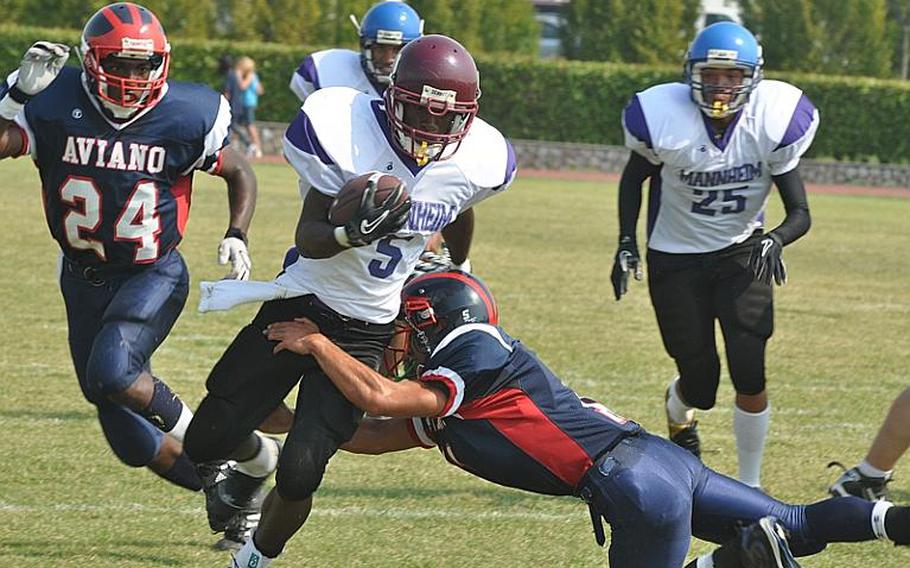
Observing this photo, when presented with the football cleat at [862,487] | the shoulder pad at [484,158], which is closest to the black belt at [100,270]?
the shoulder pad at [484,158]

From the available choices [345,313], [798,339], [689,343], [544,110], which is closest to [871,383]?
[798,339]

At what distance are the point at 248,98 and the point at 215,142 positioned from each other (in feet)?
53.4

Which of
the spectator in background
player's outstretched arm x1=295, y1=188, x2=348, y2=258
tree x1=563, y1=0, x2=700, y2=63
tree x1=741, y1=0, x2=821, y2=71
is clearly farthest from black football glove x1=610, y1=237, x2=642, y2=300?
tree x1=741, y1=0, x2=821, y2=71

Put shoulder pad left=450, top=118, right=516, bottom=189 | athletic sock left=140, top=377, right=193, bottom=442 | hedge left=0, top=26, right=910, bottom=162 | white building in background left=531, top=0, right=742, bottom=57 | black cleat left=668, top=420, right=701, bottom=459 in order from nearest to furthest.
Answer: shoulder pad left=450, top=118, right=516, bottom=189
athletic sock left=140, top=377, right=193, bottom=442
black cleat left=668, top=420, right=701, bottom=459
hedge left=0, top=26, right=910, bottom=162
white building in background left=531, top=0, right=742, bottom=57

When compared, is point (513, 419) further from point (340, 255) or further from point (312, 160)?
point (312, 160)

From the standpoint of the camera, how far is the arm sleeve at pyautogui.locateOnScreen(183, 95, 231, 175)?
4.50m

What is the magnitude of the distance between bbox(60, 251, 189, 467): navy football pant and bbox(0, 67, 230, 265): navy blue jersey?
71 millimetres

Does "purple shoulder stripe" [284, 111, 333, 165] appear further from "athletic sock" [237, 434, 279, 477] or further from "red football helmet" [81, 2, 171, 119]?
"athletic sock" [237, 434, 279, 477]

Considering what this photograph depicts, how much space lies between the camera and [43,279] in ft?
29.4

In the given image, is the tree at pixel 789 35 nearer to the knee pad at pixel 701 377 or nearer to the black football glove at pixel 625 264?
the black football glove at pixel 625 264

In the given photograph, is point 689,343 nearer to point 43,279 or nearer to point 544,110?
point 43,279

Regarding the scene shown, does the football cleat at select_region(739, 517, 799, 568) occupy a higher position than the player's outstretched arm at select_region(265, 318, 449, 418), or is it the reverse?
the player's outstretched arm at select_region(265, 318, 449, 418)

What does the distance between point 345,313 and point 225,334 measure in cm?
373

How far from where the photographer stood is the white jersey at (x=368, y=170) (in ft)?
12.6
